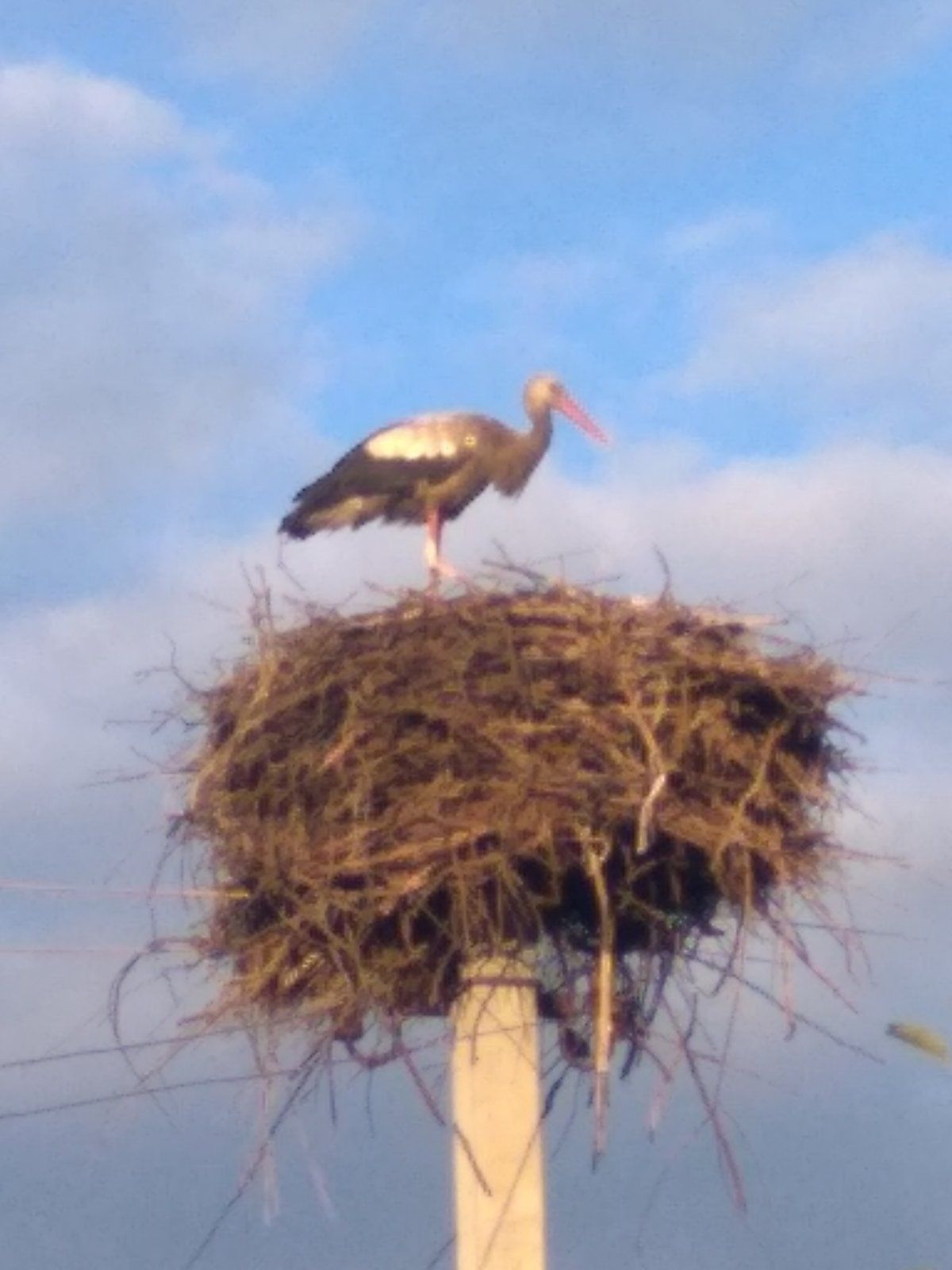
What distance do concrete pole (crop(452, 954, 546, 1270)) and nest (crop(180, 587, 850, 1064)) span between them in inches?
5.9

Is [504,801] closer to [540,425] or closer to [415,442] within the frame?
[415,442]

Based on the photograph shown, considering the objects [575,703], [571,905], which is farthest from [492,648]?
[571,905]

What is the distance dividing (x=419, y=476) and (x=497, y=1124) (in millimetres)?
5594

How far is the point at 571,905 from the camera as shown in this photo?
6641mm

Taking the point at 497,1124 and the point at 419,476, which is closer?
the point at 497,1124

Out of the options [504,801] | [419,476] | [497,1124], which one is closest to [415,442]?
[419,476]

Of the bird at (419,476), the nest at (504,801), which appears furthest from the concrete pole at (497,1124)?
the bird at (419,476)

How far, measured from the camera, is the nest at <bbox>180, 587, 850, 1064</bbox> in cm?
621

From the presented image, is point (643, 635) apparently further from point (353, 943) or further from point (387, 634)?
point (353, 943)

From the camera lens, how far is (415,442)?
1115 centimetres

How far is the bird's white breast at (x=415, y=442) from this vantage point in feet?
36.4

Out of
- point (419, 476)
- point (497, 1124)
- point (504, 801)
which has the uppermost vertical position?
point (419, 476)

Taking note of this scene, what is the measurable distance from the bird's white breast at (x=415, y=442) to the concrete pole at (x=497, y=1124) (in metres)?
5.22

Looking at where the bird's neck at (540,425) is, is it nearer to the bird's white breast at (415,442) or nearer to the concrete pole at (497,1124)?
the bird's white breast at (415,442)
